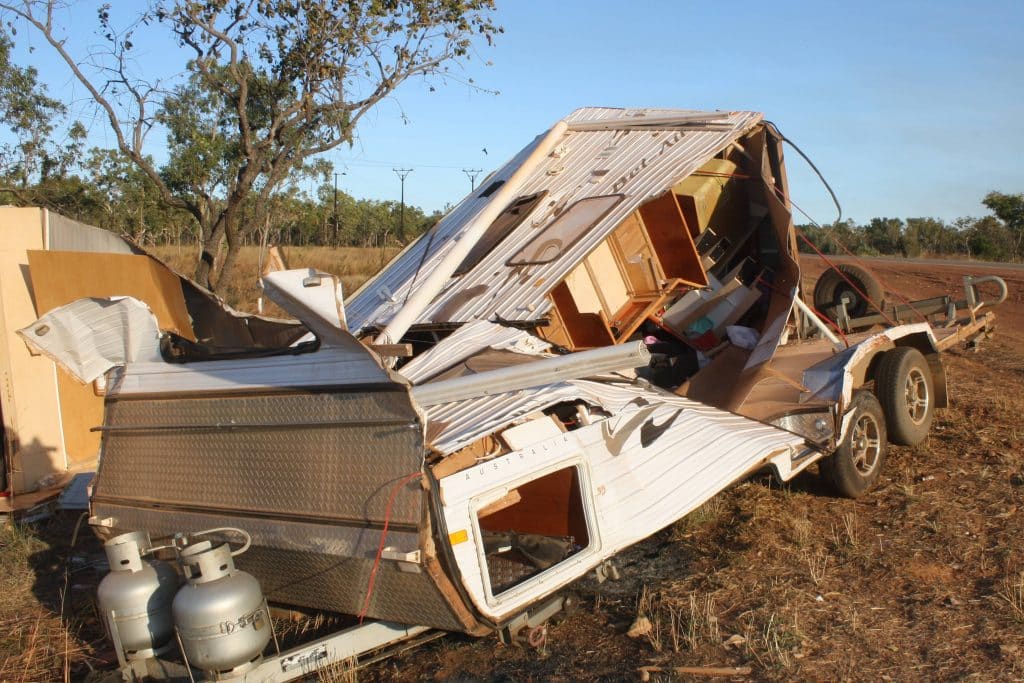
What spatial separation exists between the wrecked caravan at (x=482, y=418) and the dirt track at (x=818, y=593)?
33 centimetres

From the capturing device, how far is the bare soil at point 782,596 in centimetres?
436

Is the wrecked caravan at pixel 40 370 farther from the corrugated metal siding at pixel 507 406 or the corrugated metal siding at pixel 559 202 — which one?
the corrugated metal siding at pixel 507 406

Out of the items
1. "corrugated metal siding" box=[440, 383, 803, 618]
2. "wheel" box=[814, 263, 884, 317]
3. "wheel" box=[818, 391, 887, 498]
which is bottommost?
"wheel" box=[818, 391, 887, 498]

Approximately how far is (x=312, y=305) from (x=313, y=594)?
58.5 inches

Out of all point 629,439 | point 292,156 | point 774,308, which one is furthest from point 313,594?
point 292,156

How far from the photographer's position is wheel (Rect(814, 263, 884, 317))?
991 cm

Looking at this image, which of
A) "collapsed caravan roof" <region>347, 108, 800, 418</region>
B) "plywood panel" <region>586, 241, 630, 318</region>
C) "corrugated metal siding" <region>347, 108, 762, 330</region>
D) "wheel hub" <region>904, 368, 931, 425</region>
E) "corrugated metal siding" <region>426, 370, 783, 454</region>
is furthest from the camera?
"wheel hub" <region>904, 368, 931, 425</region>

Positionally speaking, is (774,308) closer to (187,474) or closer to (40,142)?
(187,474)

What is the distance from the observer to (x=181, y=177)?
22.3 metres

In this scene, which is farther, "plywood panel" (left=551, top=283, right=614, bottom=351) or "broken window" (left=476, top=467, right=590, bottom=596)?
"plywood panel" (left=551, top=283, right=614, bottom=351)

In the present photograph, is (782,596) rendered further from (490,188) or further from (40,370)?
(40,370)

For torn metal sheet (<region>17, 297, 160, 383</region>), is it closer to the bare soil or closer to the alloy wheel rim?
the bare soil

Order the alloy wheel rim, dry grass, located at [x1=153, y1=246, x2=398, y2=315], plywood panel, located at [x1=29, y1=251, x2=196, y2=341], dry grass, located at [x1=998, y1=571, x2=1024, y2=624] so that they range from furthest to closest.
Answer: dry grass, located at [x1=153, y1=246, x2=398, y2=315] < plywood panel, located at [x1=29, y1=251, x2=196, y2=341] < the alloy wheel rim < dry grass, located at [x1=998, y1=571, x2=1024, y2=624]

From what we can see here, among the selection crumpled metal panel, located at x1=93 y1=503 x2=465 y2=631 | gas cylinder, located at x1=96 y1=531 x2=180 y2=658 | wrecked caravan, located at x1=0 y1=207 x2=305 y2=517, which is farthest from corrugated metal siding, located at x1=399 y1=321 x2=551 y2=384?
wrecked caravan, located at x1=0 y1=207 x2=305 y2=517
